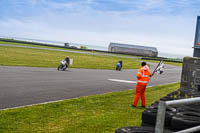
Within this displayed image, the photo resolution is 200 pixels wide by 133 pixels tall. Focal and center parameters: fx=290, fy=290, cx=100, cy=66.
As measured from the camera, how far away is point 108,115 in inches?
351

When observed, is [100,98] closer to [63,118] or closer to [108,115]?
[108,115]

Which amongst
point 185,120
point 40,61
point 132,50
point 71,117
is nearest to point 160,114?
point 185,120

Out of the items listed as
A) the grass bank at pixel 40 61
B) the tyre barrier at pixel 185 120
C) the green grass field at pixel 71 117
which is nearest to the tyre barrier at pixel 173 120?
the tyre barrier at pixel 185 120

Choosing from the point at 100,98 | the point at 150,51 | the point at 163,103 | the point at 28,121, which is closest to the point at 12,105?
the point at 28,121

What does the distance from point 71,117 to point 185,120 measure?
15.9ft

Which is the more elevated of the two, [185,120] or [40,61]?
[40,61]

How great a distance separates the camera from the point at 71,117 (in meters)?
8.34

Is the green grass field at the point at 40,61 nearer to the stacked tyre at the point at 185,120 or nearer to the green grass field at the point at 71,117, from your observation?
the green grass field at the point at 71,117

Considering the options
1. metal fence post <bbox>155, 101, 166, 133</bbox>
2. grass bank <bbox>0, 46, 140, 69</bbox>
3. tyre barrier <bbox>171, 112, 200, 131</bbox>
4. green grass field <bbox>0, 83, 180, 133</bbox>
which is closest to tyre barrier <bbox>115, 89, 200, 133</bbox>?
tyre barrier <bbox>171, 112, 200, 131</bbox>

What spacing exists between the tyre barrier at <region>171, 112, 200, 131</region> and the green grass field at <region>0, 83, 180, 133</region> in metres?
3.07

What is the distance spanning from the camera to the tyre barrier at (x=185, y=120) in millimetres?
3907

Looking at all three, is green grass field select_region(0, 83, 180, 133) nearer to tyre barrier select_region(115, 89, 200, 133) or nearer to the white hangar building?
tyre barrier select_region(115, 89, 200, 133)

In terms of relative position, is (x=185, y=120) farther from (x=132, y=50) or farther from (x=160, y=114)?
(x=132, y=50)

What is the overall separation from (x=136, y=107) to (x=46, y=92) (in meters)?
4.25
